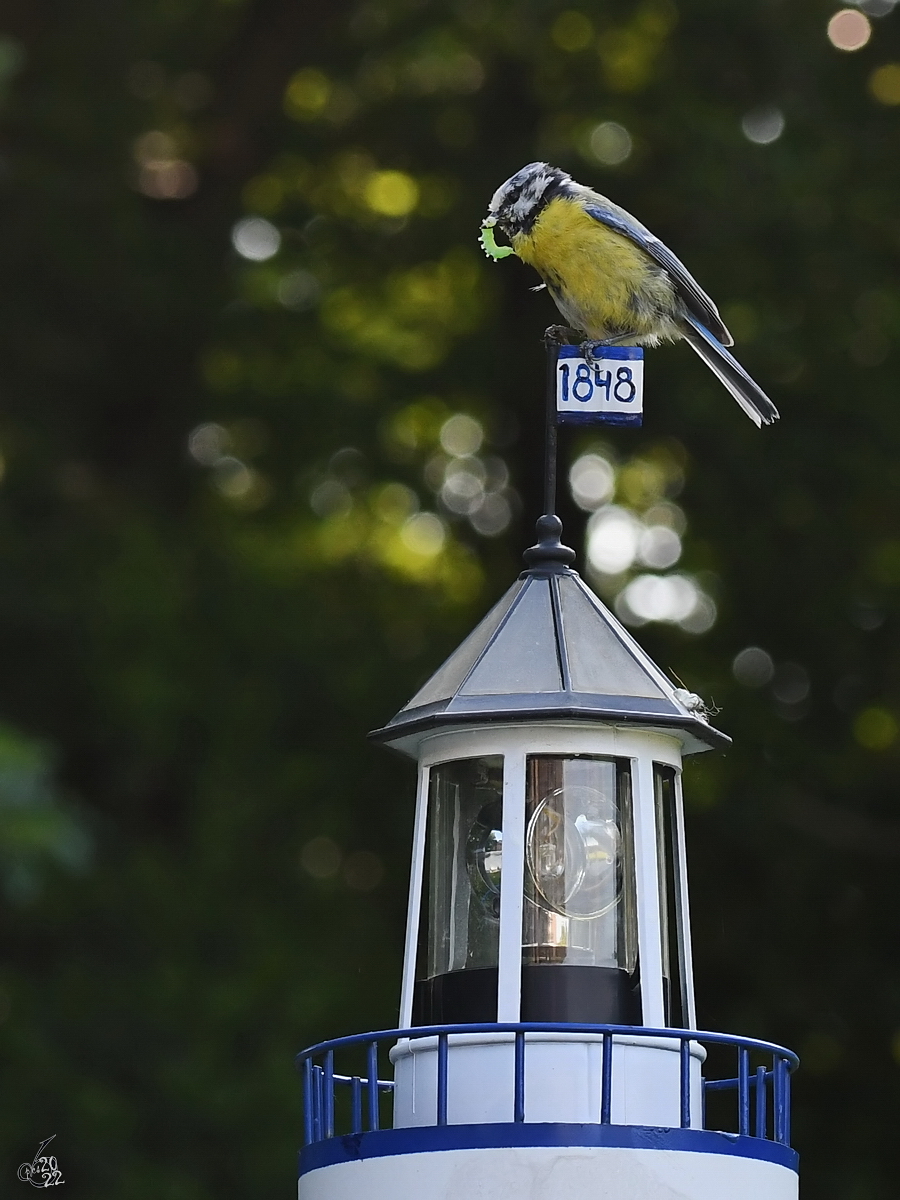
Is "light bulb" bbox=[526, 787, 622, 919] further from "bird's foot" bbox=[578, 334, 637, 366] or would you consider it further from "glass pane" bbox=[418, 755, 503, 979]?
"bird's foot" bbox=[578, 334, 637, 366]

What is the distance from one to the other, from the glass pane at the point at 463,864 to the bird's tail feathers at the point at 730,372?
3.29 feet

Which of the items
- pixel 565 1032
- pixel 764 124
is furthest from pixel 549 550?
pixel 764 124

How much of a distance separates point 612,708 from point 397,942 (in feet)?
19.7

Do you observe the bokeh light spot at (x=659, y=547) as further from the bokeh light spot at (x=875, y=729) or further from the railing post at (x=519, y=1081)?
the railing post at (x=519, y=1081)

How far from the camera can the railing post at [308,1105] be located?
3955 mm

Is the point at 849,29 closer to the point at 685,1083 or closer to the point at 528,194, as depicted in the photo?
the point at 528,194

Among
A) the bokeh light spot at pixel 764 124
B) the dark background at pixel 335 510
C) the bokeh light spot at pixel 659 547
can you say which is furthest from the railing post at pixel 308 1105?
the bokeh light spot at pixel 764 124

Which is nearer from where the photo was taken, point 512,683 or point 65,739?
point 512,683

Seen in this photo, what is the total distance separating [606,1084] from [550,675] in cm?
79

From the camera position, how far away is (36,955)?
958cm

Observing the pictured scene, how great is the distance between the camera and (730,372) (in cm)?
440

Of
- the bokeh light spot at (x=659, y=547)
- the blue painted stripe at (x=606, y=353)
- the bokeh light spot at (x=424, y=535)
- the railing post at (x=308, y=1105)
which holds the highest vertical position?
the bokeh light spot at (x=424, y=535)

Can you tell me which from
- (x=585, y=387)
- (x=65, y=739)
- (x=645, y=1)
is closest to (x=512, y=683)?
(x=585, y=387)

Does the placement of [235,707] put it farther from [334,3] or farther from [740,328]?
[334,3]
